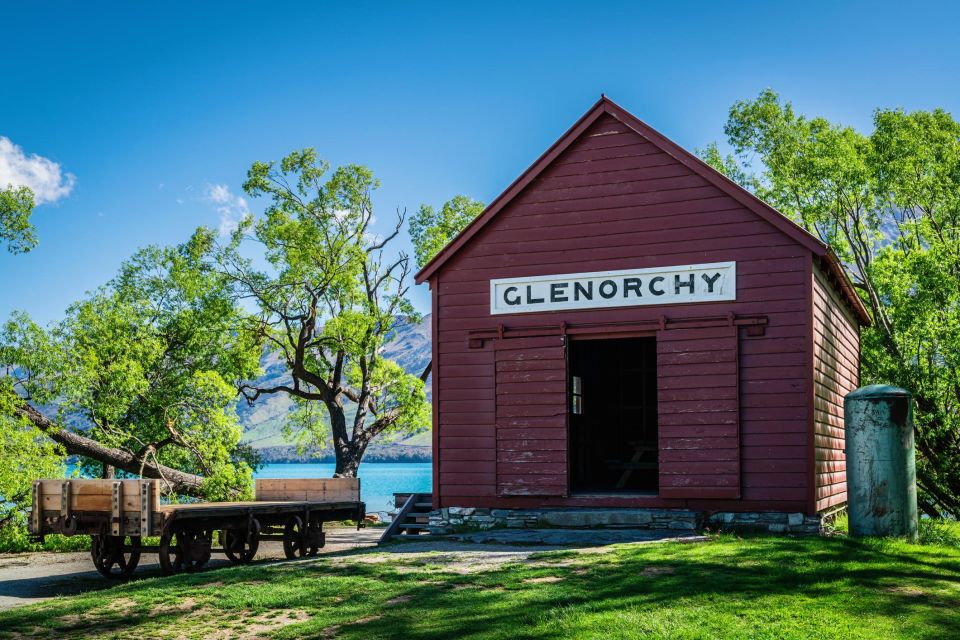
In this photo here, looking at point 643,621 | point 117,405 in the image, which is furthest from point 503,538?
point 117,405

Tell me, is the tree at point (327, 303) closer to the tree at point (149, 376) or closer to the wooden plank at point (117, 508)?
the tree at point (149, 376)

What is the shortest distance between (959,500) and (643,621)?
21.7 m

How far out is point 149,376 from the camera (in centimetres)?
2991

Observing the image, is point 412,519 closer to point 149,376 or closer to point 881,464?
point 881,464

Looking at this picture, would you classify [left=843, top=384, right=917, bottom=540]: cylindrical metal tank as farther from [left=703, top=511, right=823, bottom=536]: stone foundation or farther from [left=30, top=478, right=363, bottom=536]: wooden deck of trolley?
[left=30, top=478, right=363, bottom=536]: wooden deck of trolley

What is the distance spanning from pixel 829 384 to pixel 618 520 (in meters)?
4.81

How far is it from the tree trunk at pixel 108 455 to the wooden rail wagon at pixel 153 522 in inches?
374

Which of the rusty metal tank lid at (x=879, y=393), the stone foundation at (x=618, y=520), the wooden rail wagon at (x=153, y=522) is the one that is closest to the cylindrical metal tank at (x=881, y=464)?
the rusty metal tank lid at (x=879, y=393)

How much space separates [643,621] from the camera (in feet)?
29.4

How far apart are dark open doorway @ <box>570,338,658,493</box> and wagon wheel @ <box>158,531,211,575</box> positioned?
9.47 meters

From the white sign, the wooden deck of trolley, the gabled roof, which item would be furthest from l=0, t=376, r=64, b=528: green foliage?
the white sign

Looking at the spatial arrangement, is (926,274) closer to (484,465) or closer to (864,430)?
(864,430)

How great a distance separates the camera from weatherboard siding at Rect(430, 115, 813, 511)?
1488 centimetres

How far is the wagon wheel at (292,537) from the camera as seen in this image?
15.4 metres
